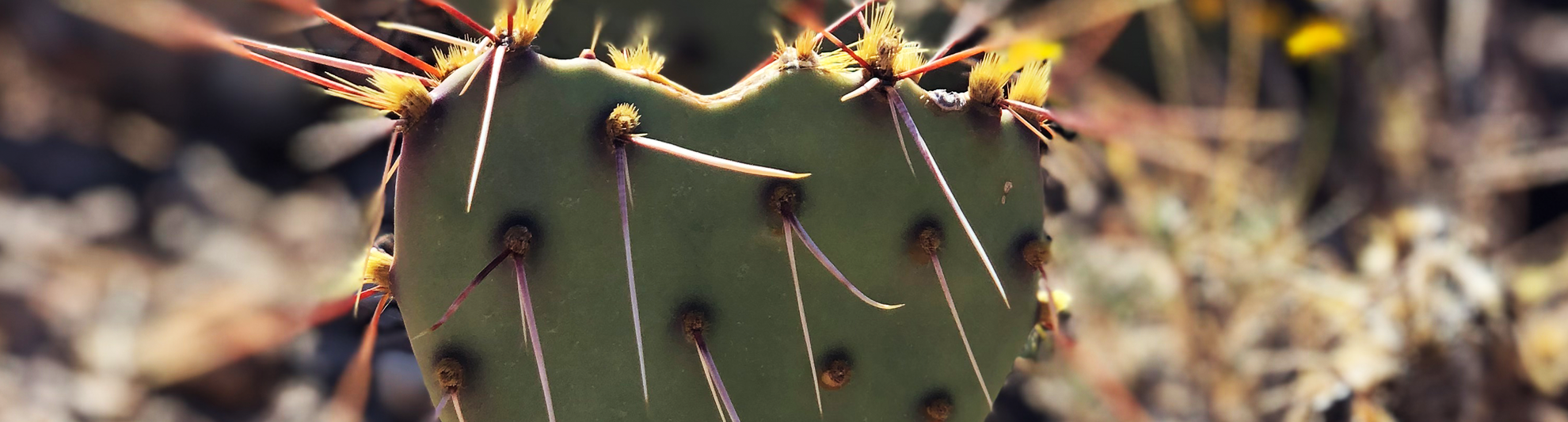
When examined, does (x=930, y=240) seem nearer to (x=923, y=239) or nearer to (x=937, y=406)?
(x=923, y=239)

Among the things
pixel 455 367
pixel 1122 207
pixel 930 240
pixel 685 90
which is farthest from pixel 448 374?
pixel 1122 207

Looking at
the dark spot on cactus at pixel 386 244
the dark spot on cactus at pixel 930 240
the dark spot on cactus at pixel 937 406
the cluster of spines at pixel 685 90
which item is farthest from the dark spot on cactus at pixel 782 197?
the dark spot on cactus at pixel 386 244

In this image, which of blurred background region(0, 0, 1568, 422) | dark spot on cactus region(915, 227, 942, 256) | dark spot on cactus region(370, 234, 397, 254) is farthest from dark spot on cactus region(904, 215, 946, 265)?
blurred background region(0, 0, 1568, 422)

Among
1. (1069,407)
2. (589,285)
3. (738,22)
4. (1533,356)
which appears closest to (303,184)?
(738,22)

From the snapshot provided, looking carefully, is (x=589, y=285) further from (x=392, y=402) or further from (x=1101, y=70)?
(x=1101, y=70)

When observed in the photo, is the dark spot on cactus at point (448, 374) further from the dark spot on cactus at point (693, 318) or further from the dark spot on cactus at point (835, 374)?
the dark spot on cactus at point (835, 374)
